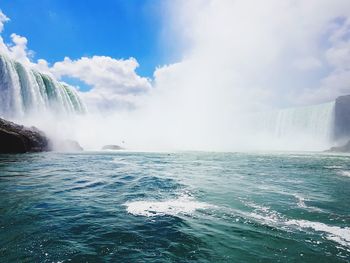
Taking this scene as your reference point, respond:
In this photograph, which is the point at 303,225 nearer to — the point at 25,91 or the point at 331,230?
the point at 331,230

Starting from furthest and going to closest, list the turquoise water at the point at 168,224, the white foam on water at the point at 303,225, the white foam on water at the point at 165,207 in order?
the white foam on water at the point at 165,207 < the white foam on water at the point at 303,225 < the turquoise water at the point at 168,224

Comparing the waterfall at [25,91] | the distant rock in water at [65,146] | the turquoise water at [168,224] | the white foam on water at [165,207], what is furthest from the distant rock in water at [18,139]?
the white foam on water at [165,207]

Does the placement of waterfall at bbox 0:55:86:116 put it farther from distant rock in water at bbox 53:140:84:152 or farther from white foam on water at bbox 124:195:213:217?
white foam on water at bbox 124:195:213:217

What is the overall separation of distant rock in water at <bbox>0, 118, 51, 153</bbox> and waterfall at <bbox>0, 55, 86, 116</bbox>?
883cm

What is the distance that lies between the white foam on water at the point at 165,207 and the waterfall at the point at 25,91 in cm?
3954

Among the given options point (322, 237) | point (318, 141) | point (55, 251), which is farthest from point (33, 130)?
point (318, 141)

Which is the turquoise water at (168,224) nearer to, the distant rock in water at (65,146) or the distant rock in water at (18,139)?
the distant rock in water at (18,139)

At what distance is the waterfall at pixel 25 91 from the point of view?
4028cm

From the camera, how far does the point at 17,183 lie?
12672mm

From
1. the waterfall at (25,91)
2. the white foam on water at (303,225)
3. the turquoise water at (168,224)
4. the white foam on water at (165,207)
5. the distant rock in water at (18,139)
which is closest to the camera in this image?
the turquoise water at (168,224)

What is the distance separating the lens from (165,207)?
9.46 meters

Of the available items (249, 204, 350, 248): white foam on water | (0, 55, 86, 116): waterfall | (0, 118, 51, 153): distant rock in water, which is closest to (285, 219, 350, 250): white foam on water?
(249, 204, 350, 248): white foam on water

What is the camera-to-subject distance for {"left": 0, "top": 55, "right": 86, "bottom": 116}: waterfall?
40.3m

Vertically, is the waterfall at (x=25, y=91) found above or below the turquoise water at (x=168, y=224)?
above
